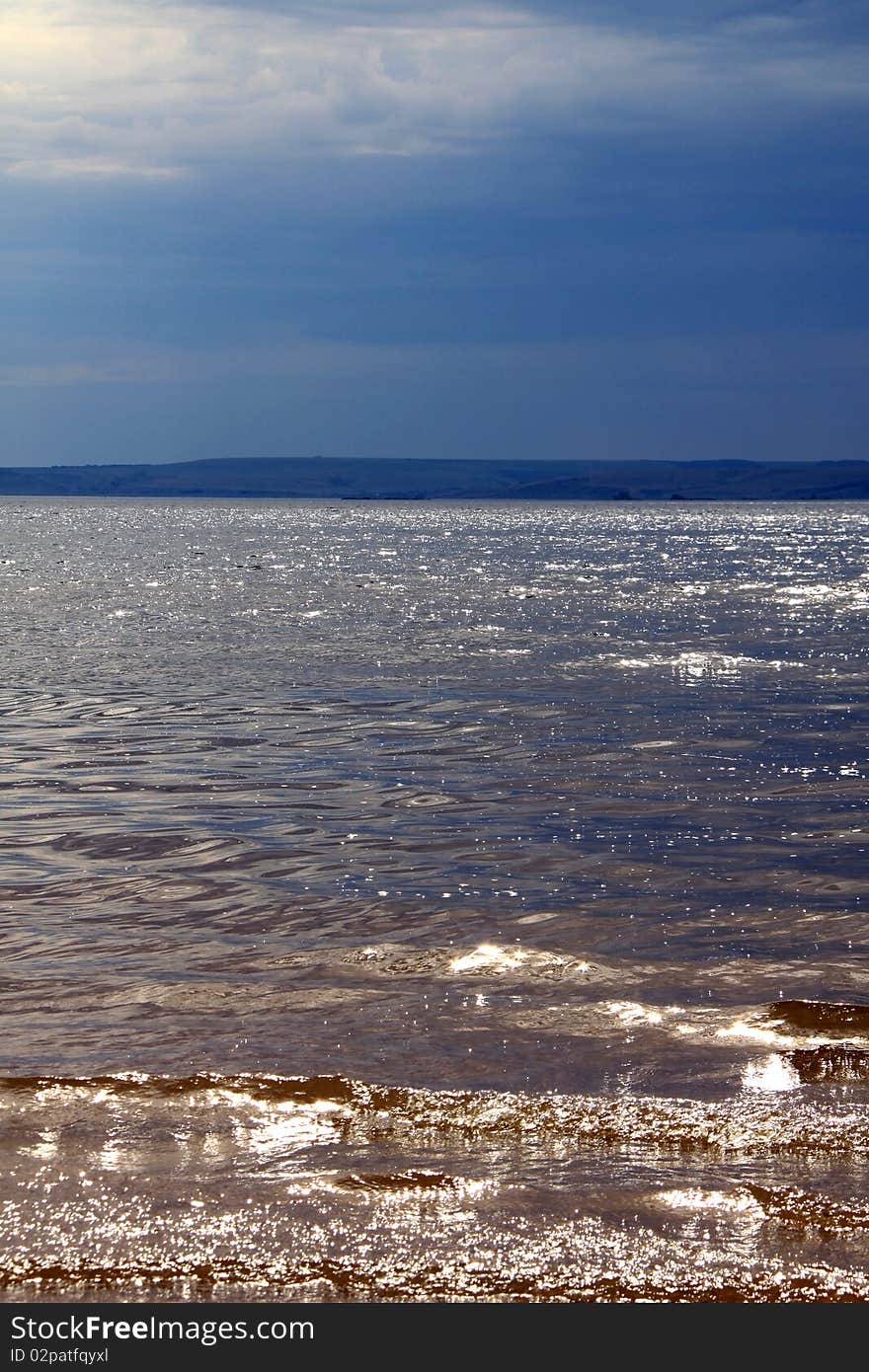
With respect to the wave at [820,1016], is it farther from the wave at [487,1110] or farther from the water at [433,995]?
the wave at [487,1110]

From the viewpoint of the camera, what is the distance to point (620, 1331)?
16.5ft

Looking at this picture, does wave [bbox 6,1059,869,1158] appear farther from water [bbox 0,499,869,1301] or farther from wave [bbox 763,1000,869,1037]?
wave [bbox 763,1000,869,1037]

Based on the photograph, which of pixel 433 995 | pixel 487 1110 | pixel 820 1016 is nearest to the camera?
pixel 487 1110

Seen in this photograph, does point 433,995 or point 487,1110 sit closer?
point 487,1110

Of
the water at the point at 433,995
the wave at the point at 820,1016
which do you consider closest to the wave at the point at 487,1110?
the water at the point at 433,995

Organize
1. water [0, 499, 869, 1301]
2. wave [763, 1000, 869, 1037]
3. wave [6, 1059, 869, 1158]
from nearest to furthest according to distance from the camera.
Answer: water [0, 499, 869, 1301]
wave [6, 1059, 869, 1158]
wave [763, 1000, 869, 1037]

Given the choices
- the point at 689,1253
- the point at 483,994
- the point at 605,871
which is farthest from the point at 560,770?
the point at 689,1253

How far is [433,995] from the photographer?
8.69 m

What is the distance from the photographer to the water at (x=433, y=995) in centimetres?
564

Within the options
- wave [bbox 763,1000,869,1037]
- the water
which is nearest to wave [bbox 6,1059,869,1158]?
the water

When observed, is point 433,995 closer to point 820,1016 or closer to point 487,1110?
point 487,1110

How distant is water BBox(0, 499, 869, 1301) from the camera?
18.5ft

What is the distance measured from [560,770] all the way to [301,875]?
215 inches

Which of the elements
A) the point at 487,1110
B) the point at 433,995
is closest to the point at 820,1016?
the point at 433,995
